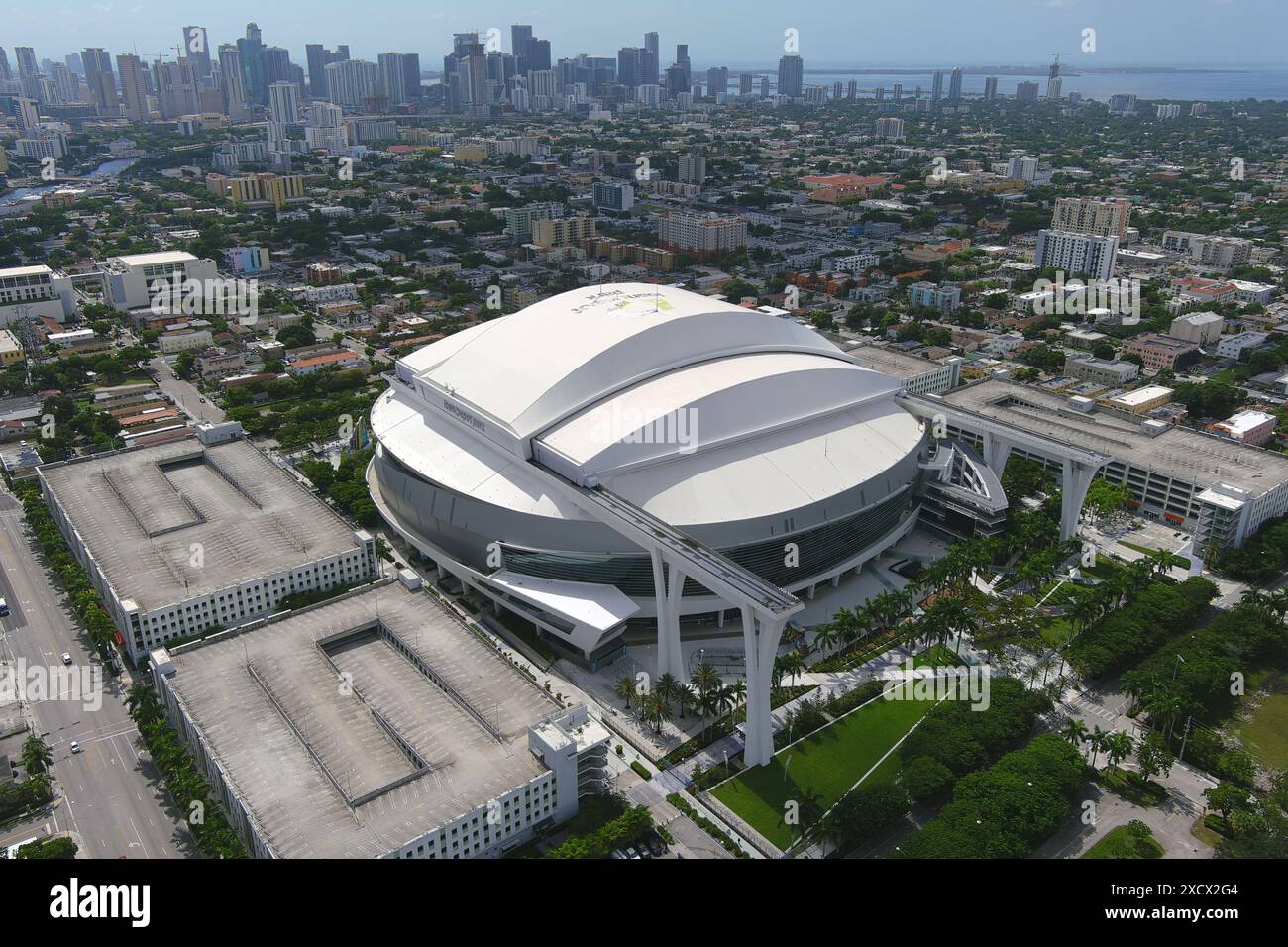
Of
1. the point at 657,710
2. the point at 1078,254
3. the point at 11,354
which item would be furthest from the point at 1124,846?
→ the point at 1078,254

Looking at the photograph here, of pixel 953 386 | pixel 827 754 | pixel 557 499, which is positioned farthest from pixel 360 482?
pixel 953 386

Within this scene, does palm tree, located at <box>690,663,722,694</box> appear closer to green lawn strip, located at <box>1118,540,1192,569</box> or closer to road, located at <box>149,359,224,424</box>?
green lawn strip, located at <box>1118,540,1192,569</box>

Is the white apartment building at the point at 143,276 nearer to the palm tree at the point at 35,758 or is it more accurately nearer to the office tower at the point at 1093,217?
the palm tree at the point at 35,758

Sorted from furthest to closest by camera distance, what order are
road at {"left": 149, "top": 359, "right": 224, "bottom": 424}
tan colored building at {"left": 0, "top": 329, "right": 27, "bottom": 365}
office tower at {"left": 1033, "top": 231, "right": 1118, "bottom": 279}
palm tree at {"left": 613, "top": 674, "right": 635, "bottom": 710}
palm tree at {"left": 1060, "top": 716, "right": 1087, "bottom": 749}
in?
office tower at {"left": 1033, "top": 231, "right": 1118, "bottom": 279}, tan colored building at {"left": 0, "top": 329, "right": 27, "bottom": 365}, road at {"left": 149, "top": 359, "right": 224, "bottom": 424}, palm tree at {"left": 613, "top": 674, "right": 635, "bottom": 710}, palm tree at {"left": 1060, "top": 716, "right": 1087, "bottom": 749}

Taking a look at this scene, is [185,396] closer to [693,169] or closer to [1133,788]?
[1133,788]

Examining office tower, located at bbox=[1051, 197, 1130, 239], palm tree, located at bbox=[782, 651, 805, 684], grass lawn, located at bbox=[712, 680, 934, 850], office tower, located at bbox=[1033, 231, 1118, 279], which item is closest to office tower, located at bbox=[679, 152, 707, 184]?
office tower, located at bbox=[1051, 197, 1130, 239]

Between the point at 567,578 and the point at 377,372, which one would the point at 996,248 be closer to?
the point at 377,372

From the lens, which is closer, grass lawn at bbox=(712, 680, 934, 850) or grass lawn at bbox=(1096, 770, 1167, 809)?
grass lawn at bbox=(712, 680, 934, 850)
